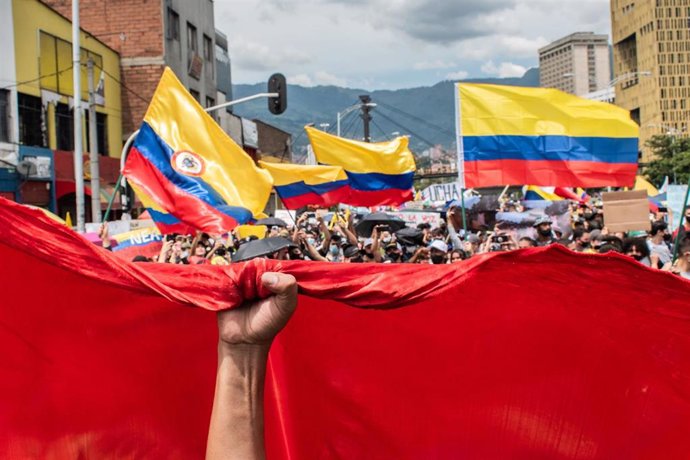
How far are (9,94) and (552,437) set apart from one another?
21.9 meters

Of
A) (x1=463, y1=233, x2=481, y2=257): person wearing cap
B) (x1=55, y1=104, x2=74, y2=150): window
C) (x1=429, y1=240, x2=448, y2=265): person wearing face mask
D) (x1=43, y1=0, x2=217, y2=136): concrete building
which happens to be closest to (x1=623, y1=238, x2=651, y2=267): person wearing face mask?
(x1=429, y1=240, x2=448, y2=265): person wearing face mask

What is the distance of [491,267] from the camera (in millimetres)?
2816

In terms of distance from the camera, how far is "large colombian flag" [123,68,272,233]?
847cm

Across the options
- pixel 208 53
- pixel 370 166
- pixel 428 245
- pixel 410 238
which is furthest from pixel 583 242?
pixel 208 53

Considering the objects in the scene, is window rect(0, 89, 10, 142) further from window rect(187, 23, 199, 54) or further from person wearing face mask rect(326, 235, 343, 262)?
window rect(187, 23, 199, 54)

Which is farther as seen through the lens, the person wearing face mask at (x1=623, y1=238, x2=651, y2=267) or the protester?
the protester

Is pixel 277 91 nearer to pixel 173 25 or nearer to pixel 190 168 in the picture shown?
pixel 190 168

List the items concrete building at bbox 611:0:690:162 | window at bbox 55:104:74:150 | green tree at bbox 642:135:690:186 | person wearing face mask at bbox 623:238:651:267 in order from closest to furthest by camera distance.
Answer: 1. person wearing face mask at bbox 623:238:651:267
2. window at bbox 55:104:74:150
3. green tree at bbox 642:135:690:186
4. concrete building at bbox 611:0:690:162

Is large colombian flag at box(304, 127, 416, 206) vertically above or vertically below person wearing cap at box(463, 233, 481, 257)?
above

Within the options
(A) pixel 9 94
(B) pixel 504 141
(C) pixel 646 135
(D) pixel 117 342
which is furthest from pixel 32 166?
(C) pixel 646 135

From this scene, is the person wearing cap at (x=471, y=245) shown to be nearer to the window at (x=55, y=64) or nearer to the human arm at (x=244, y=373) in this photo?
the human arm at (x=244, y=373)

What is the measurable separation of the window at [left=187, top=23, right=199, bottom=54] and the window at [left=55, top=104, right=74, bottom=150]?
35.7ft

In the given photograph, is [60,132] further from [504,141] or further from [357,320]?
[357,320]

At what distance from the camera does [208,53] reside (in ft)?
131
